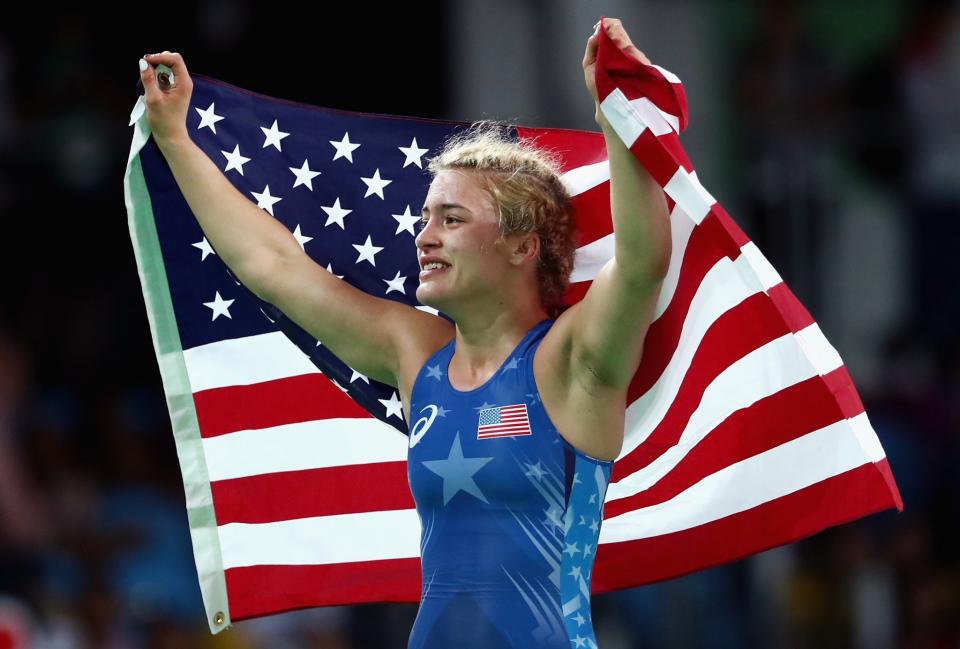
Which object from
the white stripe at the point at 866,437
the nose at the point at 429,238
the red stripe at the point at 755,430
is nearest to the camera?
the white stripe at the point at 866,437

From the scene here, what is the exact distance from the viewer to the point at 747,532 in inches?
158

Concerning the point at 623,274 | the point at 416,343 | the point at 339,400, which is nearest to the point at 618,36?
the point at 623,274

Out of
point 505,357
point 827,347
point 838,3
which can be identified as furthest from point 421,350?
point 838,3

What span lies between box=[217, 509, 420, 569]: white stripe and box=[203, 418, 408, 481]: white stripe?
15 cm

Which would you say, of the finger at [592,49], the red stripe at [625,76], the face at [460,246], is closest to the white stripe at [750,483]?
the face at [460,246]

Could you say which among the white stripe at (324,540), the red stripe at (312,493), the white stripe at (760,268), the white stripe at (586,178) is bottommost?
the white stripe at (324,540)

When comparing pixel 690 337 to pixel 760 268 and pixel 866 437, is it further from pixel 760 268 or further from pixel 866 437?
pixel 866 437

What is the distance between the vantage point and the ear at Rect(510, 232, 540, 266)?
12.5 ft

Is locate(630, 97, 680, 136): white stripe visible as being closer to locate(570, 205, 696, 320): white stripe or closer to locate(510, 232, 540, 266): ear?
locate(570, 205, 696, 320): white stripe

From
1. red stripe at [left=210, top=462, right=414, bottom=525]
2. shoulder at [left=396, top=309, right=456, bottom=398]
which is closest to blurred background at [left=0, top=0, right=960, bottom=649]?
red stripe at [left=210, top=462, right=414, bottom=525]

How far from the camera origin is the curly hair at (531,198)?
381 cm

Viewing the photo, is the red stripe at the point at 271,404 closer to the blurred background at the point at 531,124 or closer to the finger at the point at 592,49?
the finger at the point at 592,49

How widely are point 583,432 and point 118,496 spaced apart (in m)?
5.24

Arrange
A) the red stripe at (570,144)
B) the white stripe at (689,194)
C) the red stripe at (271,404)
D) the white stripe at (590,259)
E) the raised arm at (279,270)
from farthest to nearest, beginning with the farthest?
the red stripe at (271,404)
the red stripe at (570,144)
the white stripe at (590,259)
the raised arm at (279,270)
the white stripe at (689,194)
